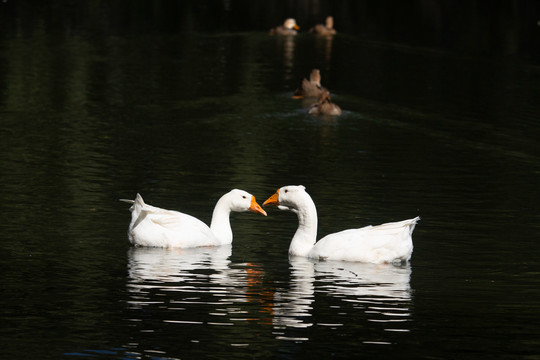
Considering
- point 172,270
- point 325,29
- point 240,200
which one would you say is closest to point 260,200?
point 240,200

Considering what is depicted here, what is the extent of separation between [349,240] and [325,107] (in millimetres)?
18288

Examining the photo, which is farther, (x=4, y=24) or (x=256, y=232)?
(x=4, y=24)

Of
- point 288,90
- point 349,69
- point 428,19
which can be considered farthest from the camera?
point 428,19

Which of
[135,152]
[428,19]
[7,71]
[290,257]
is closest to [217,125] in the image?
[135,152]

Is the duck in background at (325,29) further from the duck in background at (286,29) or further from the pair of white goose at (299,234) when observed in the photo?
the pair of white goose at (299,234)

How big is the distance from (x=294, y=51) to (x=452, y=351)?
45290 mm

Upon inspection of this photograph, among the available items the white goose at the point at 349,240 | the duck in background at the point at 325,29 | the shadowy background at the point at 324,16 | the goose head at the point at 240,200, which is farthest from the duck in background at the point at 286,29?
the white goose at the point at 349,240

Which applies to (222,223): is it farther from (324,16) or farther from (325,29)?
(324,16)

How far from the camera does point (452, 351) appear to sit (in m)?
12.3

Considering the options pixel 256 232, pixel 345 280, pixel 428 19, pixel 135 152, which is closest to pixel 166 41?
pixel 428 19

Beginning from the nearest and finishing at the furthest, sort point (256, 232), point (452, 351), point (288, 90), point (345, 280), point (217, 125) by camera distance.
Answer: point (452, 351) < point (345, 280) < point (256, 232) < point (217, 125) < point (288, 90)

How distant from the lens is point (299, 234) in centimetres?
1709

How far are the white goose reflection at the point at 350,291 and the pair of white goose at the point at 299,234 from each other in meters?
0.17

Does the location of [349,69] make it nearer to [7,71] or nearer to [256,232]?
[7,71]
